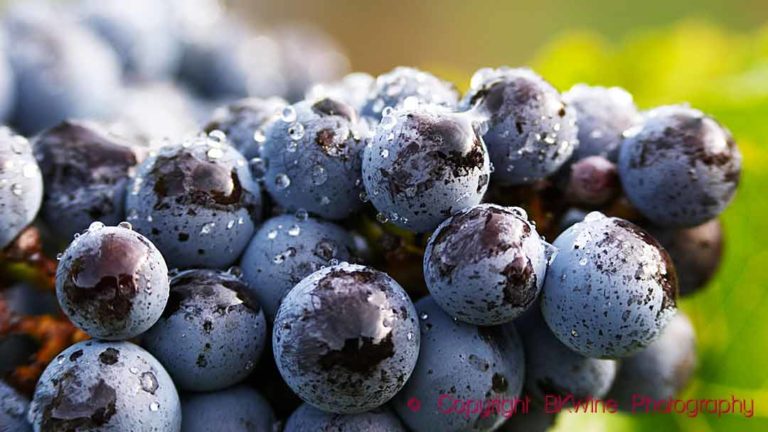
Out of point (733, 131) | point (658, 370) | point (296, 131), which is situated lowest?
point (658, 370)

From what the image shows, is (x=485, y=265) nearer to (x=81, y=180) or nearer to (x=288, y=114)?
(x=288, y=114)

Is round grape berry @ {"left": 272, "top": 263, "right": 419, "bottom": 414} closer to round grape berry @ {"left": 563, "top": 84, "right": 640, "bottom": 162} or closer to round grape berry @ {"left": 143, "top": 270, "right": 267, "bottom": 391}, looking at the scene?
round grape berry @ {"left": 143, "top": 270, "right": 267, "bottom": 391}

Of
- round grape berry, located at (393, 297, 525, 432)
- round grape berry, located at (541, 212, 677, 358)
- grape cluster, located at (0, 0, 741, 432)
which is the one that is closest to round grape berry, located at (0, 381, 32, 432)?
grape cluster, located at (0, 0, 741, 432)

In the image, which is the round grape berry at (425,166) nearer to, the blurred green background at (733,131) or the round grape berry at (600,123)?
the round grape berry at (600,123)

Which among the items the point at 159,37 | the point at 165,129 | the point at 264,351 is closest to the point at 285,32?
the point at 159,37

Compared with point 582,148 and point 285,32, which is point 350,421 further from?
point 285,32

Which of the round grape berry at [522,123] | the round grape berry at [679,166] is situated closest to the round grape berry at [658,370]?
the round grape berry at [679,166]

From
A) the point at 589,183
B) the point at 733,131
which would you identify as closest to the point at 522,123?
the point at 589,183
